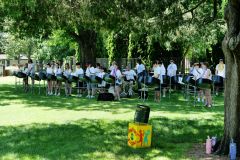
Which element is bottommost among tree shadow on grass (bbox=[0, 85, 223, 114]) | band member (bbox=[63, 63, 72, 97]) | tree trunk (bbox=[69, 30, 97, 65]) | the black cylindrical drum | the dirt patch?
the dirt patch

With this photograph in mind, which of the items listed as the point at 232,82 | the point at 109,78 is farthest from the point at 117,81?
the point at 232,82

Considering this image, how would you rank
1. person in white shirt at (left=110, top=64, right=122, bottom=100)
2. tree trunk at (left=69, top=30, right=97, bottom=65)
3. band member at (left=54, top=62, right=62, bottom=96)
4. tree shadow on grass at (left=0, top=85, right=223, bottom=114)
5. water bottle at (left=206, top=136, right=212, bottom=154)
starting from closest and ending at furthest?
water bottle at (left=206, top=136, right=212, bottom=154), tree shadow on grass at (left=0, top=85, right=223, bottom=114), person in white shirt at (left=110, top=64, right=122, bottom=100), band member at (left=54, top=62, right=62, bottom=96), tree trunk at (left=69, top=30, right=97, bottom=65)

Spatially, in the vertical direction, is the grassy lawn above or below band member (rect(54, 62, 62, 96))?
below

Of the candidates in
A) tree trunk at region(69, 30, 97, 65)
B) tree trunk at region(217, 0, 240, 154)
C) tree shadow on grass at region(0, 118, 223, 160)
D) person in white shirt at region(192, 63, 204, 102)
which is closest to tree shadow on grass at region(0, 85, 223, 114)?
person in white shirt at region(192, 63, 204, 102)

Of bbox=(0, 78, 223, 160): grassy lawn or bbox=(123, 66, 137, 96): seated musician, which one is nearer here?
bbox=(0, 78, 223, 160): grassy lawn

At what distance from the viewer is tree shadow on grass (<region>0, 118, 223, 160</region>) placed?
973 centimetres

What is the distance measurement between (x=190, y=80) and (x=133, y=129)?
9.97 metres

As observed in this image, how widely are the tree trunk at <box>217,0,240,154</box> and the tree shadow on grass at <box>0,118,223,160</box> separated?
1020mm

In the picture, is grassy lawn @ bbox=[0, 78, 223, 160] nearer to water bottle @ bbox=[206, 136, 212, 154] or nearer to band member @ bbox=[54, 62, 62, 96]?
water bottle @ bbox=[206, 136, 212, 154]

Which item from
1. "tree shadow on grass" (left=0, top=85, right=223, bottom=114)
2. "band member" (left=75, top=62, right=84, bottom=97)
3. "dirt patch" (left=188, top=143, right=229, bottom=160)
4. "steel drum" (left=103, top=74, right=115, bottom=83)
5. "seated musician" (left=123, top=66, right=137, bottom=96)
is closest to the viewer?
"dirt patch" (left=188, top=143, right=229, bottom=160)

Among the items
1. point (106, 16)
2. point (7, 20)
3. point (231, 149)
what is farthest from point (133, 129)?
point (7, 20)

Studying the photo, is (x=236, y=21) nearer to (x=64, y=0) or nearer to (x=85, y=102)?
(x=64, y=0)

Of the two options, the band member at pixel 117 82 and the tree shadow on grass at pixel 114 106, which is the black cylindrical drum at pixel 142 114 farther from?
the band member at pixel 117 82

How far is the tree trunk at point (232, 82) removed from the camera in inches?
375
